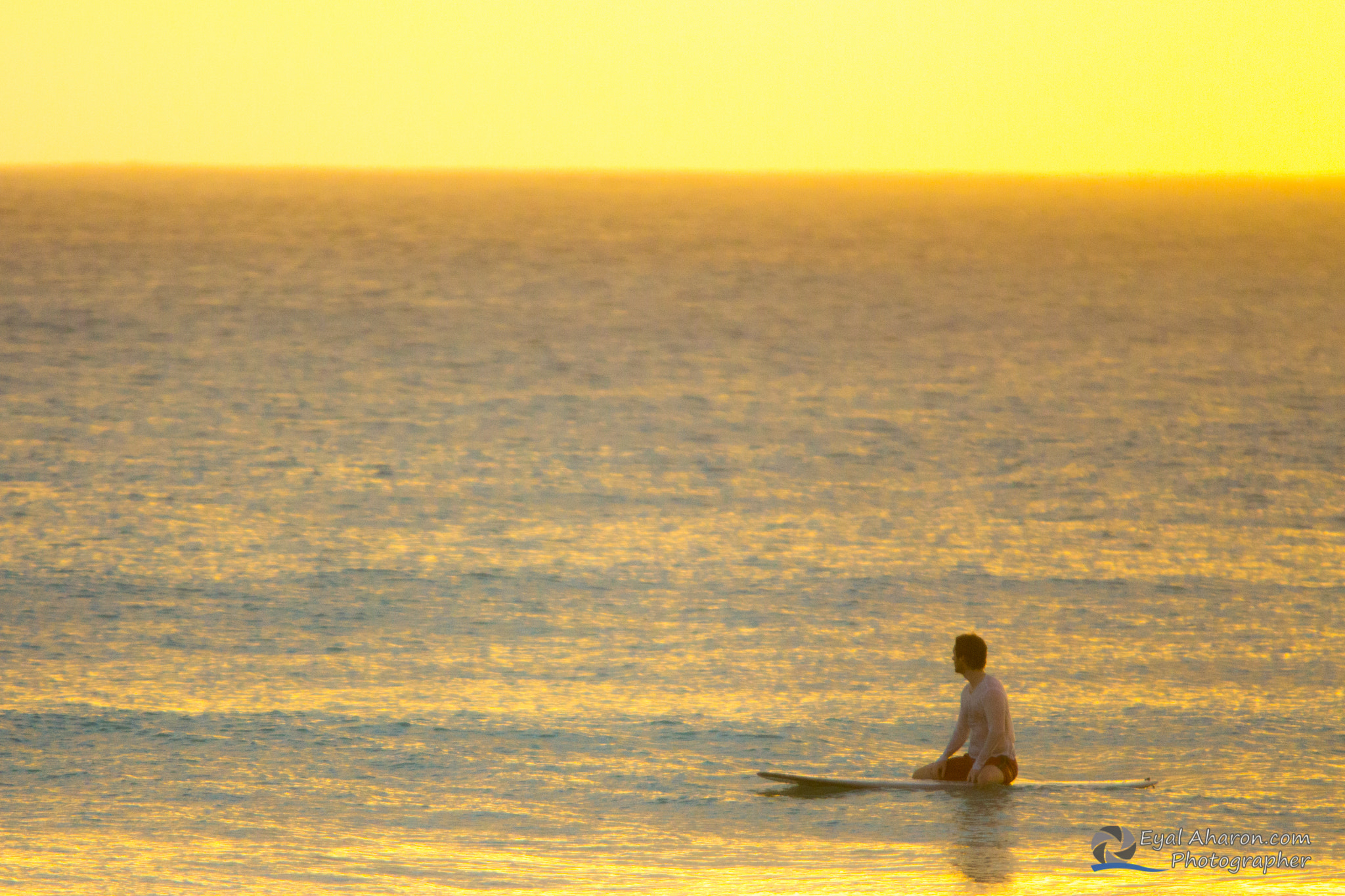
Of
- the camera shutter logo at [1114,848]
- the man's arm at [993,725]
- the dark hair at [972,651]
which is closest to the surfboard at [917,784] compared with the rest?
the man's arm at [993,725]

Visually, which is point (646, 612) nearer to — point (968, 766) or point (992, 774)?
point (968, 766)

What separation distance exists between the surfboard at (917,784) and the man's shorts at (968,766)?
68mm

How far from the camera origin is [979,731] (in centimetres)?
1221

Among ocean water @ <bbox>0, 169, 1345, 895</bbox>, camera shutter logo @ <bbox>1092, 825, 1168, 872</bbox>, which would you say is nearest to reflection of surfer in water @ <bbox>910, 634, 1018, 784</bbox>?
ocean water @ <bbox>0, 169, 1345, 895</bbox>

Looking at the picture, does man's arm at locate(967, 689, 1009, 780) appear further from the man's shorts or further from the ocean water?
the ocean water

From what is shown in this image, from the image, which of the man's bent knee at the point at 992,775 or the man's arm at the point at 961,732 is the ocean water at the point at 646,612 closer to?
the man's bent knee at the point at 992,775

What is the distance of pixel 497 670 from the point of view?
57.4 ft

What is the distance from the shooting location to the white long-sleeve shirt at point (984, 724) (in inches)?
468

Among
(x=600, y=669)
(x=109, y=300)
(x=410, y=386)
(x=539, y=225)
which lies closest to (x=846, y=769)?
(x=600, y=669)

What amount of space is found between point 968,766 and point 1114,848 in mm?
1602

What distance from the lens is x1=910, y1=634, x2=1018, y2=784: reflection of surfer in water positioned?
11.8 m

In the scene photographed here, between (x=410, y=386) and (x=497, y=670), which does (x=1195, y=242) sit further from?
(x=497, y=670)

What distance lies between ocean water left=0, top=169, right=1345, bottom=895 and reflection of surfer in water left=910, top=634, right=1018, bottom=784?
0.22 metres

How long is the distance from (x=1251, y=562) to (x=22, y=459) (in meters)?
23.2
